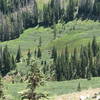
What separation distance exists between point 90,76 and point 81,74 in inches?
716

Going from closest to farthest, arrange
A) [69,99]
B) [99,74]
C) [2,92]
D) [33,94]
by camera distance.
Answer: [33,94] < [2,92] < [69,99] < [99,74]

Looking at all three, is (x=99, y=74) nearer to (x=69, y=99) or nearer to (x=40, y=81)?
(x=69, y=99)

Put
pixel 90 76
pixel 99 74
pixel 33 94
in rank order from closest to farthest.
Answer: pixel 33 94
pixel 90 76
pixel 99 74

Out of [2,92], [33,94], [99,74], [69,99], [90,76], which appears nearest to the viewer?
[33,94]

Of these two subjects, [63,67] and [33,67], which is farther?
[63,67]

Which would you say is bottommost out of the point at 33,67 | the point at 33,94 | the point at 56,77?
the point at 56,77

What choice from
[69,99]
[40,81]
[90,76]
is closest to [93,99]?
[69,99]

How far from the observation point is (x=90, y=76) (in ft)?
575

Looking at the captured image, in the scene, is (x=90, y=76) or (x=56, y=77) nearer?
(x=90, y=76)

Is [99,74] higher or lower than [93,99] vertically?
lower

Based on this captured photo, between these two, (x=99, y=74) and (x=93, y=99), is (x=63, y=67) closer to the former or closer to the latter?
(x=99, y=74)

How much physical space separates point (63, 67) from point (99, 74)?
59.7ft

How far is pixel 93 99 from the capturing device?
64.4 m

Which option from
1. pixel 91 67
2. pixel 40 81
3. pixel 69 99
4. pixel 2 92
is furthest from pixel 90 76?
pixel 40 81
